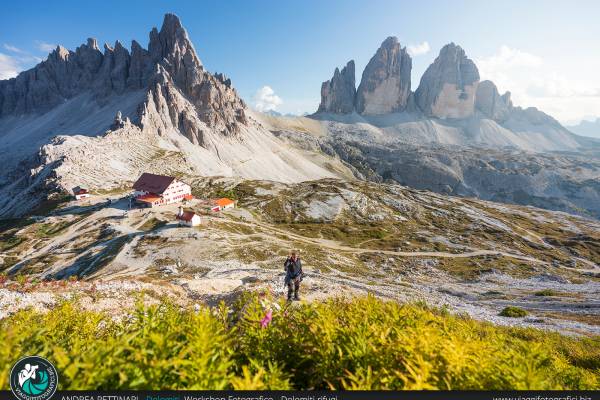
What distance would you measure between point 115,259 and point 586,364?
204 feet

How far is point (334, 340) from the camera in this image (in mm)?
7305

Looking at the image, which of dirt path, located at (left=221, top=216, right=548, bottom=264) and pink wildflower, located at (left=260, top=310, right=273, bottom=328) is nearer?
pink wildflower, located at (left=260, top=310, right=273, bottom=328)

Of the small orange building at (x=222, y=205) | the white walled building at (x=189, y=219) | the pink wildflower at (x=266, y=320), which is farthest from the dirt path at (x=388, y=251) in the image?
the pink wildflower at (x=266, y=320)

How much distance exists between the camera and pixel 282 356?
24.3 feet

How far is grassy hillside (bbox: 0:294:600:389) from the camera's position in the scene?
5.21 m

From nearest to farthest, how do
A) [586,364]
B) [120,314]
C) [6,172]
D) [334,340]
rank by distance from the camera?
[334,340] < [586,364] < [120,314] < [6,172]

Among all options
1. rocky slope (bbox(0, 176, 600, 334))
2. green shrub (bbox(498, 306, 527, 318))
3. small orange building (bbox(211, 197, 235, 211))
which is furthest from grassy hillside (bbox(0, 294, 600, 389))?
small orange building (bbox(211, 197, 235, 211))

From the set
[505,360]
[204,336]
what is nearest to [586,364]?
[505,360]

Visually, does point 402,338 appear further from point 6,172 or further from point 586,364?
point 6,172

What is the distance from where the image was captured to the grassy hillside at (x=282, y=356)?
5.21 meters

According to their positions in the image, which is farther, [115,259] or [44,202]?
[44,202]

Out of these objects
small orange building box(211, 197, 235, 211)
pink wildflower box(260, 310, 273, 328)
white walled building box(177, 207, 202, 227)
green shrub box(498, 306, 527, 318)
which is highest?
pink wildflower box(260, 310, 273, 328)

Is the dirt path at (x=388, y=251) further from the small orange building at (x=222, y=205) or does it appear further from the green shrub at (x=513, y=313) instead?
the green shrub at (x=513, y=313)

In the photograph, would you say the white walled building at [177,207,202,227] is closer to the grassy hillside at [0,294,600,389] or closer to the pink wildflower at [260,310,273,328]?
the grassy hillside at [0,294,600,389]
